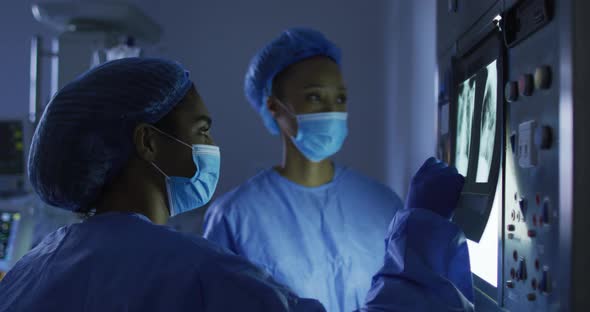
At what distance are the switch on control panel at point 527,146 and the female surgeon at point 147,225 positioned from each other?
0.19 metres

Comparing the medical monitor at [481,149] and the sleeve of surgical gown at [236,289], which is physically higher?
the medical monitor at [481,149]

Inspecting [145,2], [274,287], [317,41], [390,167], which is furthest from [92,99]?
[145,2]

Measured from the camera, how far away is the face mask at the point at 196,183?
1.04 m

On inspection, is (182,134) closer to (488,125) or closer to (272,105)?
(488,125)

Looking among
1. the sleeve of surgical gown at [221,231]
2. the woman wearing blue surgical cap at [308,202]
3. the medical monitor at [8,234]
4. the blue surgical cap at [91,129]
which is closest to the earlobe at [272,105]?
the woman wearing blue surgical cap at [308,202]

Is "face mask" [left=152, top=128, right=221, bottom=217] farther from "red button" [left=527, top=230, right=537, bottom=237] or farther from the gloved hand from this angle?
"red button" [left=527, top=230, right=537, bottom=237]

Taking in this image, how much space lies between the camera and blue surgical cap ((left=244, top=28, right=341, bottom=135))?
176cm

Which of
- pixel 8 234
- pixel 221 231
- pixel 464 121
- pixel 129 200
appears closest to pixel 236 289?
pixel 129 200

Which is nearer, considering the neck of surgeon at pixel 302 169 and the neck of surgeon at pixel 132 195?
the neck of surgeon at pixel 132 195

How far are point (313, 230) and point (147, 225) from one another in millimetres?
906

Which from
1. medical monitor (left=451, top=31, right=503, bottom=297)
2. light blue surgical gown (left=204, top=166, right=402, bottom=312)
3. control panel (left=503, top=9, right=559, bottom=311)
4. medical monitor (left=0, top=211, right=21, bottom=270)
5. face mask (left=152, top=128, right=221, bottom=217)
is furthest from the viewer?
medical monitor (left=0, top=211, right=21, bottom=270)

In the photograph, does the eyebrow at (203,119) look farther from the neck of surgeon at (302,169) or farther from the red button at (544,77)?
the neck of surgeon at (302,169)

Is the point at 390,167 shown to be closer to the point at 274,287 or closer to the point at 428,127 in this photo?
the point at 428,127

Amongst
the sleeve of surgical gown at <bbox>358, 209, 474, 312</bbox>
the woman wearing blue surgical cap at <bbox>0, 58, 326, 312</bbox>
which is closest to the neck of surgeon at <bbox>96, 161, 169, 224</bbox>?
the woman wearing blue surgical cap at <bbox>0, 58, 326, 312</bbox>
